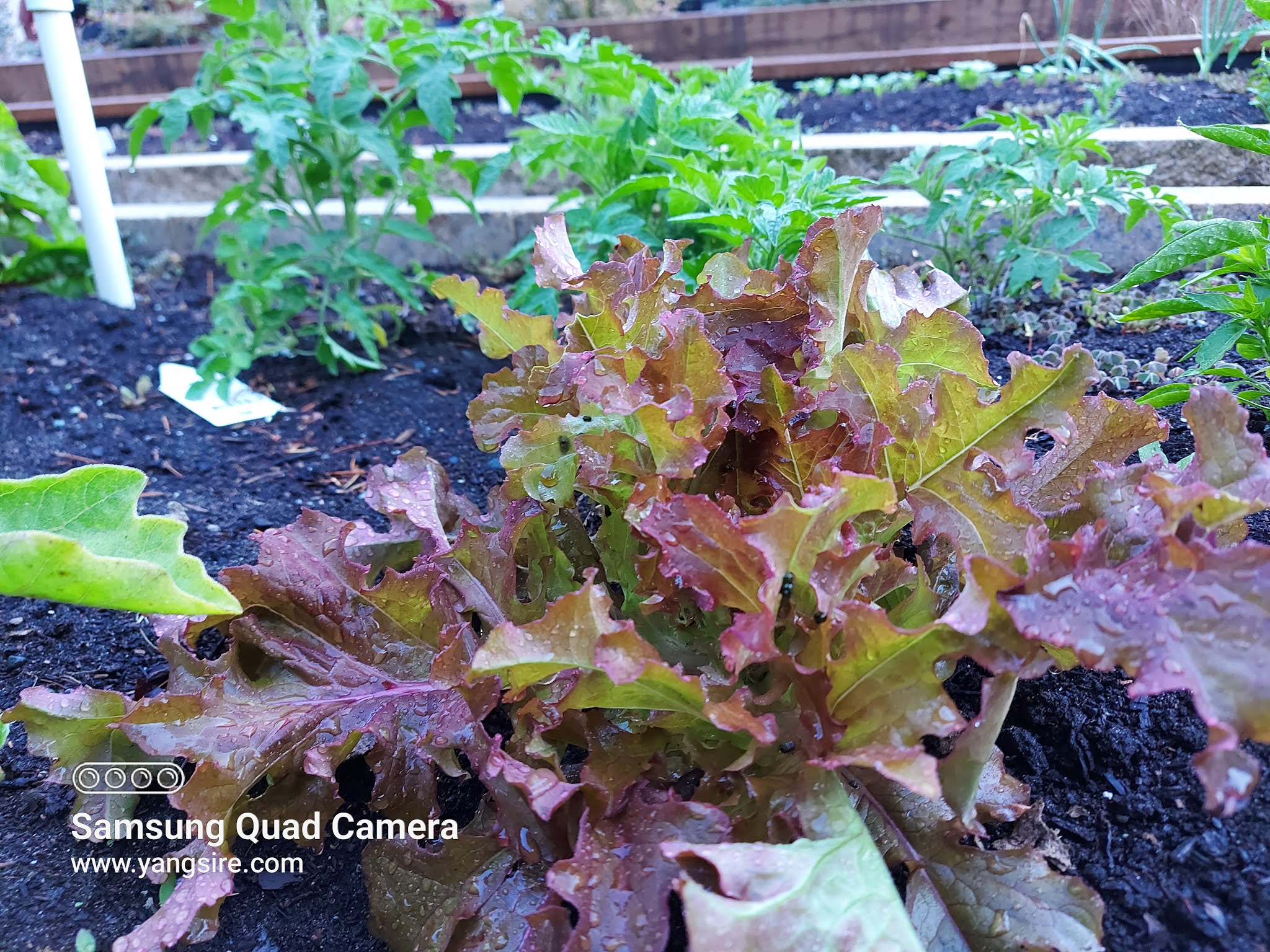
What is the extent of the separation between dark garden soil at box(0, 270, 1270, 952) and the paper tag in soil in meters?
0.04

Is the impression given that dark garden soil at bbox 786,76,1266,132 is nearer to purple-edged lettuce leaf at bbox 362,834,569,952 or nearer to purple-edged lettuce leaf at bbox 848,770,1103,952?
purple-edged lettuce leaf at bbox 848,770,1103,952

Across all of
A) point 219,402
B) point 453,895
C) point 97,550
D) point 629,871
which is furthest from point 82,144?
point 629,871

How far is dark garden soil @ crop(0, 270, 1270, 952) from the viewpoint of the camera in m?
0.94

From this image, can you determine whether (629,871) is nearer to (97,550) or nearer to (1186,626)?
(1186,626)

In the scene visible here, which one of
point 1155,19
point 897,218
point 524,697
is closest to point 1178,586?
point 524,697

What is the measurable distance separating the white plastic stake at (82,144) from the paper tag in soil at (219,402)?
0.78 m

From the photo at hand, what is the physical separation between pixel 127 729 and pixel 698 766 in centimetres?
72

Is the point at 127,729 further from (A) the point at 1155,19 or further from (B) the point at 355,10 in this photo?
(A) the point at 1155,19

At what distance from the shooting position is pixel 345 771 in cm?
125

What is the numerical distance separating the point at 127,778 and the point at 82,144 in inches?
104

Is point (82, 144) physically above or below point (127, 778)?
above

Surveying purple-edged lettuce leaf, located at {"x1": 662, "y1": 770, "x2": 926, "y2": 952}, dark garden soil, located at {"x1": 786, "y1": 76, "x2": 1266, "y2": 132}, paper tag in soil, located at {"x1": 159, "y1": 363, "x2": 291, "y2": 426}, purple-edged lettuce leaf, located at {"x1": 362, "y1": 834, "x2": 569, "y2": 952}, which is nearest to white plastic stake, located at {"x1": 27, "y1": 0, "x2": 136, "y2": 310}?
paper tag in soil, located at {"x1": 159, "y1": 363, "x2": 291, "y2": 426}

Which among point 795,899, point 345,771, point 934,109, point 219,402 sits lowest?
point 345,771

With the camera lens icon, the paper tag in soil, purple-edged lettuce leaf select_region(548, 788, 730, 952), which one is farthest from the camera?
the paper tag in soil
